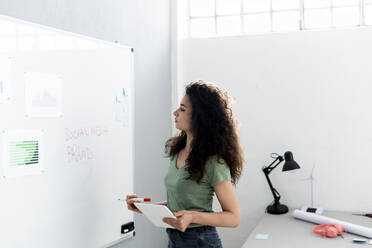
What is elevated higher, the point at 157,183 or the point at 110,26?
A: the point at 110,26

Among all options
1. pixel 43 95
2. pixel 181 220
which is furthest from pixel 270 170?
pixel 43 95

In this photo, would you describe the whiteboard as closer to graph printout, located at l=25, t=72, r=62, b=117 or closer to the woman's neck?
graph printout, located at l=25, t=72, r=62, b=117

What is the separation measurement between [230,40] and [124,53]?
1194 mm

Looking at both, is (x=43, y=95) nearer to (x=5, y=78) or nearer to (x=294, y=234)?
(x=5, y=78)

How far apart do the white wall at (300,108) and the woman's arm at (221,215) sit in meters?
1.52

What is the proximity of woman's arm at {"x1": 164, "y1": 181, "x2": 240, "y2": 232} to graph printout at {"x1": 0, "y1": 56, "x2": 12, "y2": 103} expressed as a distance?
86 centimetres

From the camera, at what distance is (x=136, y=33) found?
8.98 feet

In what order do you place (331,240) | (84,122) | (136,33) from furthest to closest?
(136,33) < (331,240) < (84,122)

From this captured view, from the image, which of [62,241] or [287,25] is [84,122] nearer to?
[62,241]

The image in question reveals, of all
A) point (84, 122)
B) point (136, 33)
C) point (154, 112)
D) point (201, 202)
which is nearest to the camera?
point (201, 202)

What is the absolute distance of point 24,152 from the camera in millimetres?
1704

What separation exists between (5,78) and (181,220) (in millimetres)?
953

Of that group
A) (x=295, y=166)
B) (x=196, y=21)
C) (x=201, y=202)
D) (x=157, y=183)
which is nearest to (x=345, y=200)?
(x=295, y=166)

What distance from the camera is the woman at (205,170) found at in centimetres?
180
